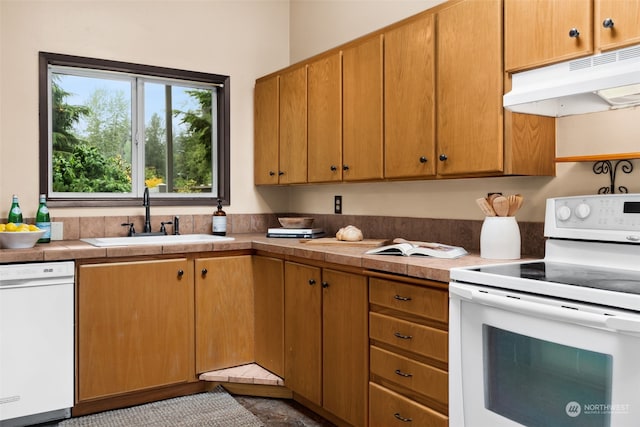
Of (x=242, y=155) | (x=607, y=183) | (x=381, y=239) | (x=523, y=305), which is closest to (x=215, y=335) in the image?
(x=381, y=239)

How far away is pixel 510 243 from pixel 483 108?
22.4 inches

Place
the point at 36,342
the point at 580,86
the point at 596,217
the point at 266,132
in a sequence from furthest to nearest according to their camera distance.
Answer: the point at 266,132 → the point at 36,342 → the point at 596,217 → the point at 580,86

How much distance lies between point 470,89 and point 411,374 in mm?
1210

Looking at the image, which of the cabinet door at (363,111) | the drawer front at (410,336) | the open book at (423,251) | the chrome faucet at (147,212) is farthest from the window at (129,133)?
the drawer front at (410,336)

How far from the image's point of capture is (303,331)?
2.76 meters

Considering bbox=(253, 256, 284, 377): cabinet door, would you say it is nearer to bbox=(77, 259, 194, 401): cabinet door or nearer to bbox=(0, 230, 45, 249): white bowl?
bbox=(77, 259, 194, 401): cabinet door

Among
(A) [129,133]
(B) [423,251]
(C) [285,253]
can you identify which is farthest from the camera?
(A) [129,133]

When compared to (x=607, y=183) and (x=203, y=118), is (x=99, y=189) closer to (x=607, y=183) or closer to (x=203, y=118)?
(x=203, y=118)

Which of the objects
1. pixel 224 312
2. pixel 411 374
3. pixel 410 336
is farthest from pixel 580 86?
pixel 224 312

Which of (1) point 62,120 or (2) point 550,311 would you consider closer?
(2) point 550,311

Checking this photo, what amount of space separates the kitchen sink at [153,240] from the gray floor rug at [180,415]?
902mm

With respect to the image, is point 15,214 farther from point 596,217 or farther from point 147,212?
point 596,217

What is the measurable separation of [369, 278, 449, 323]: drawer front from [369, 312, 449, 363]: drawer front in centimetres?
5

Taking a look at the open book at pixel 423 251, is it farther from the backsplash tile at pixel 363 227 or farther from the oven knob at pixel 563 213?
the oven knob at pixel 563 213
